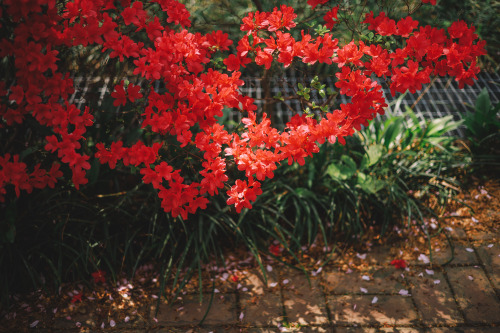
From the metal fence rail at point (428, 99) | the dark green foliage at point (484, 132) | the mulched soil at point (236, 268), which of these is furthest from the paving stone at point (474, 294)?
the metal fence rail at point (428, 99)

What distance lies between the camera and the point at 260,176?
161 centimetres

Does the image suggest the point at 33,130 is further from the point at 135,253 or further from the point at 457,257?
the point at 457,257

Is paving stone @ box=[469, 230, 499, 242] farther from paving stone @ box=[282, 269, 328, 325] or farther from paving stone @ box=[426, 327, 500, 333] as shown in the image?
paving stone @ box=[282, 269, 328, 325]

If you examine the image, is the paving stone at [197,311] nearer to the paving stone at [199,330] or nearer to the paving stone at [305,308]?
the paving stone at [199,330]

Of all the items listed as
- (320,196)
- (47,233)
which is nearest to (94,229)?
(47,233)

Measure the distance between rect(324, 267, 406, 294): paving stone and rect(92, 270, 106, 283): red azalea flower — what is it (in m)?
1.21

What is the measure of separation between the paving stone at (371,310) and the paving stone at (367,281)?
0.05m

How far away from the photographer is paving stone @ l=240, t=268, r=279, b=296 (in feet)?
7.25


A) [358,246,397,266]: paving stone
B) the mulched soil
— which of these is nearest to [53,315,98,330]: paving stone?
the mulched soil

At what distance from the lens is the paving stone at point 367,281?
2.18m

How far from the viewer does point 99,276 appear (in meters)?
2.19

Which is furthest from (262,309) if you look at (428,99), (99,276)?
(428,99)

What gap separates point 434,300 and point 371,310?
0.33 meters

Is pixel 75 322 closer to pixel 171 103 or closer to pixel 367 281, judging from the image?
pixel 171 103
